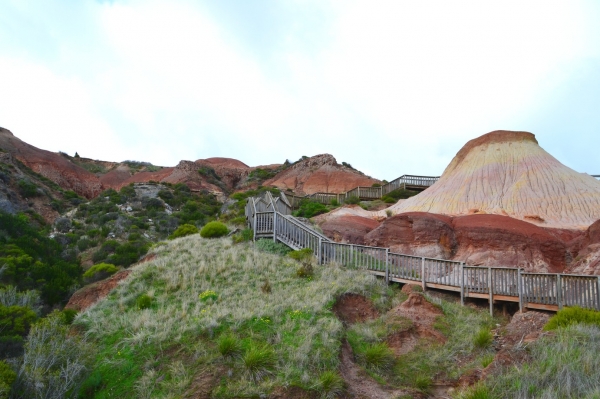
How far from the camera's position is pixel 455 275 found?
14961 mm

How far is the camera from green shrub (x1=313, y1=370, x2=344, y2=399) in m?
8.23

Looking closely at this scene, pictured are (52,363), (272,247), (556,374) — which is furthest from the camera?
(272,247)

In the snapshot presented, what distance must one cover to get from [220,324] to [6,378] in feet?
14.0

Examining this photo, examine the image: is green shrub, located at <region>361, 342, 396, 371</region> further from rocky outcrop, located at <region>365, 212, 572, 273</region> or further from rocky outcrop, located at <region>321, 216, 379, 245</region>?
rocky outcrop, located at <region>321, 216, 379, 245</region>

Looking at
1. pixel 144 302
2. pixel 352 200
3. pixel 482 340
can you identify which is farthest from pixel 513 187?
pixel 144 302

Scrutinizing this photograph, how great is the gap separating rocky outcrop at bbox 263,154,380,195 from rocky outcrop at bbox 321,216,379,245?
936 inches

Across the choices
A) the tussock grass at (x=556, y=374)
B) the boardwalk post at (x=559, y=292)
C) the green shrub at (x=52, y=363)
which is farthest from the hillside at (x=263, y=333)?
the boardwalk post at (x=559, y=292)

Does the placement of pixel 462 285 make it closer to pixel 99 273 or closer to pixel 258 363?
pixel 258 363

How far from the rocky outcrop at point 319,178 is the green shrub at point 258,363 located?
38868mm

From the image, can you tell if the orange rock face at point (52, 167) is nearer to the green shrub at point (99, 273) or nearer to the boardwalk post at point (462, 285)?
the green shrub at point (99, 273)

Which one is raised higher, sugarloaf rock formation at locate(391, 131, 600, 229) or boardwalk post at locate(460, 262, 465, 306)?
sugarloaf rock formation at locate(391, 131, 600, 229)

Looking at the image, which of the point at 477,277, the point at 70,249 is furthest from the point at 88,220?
the point at 477,277

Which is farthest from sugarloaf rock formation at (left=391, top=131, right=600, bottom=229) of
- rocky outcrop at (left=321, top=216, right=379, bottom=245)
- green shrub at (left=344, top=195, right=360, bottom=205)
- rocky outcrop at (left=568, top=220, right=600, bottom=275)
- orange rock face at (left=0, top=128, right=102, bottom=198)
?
orange rock face at (left=0, top=128, right=102, bottom=198)

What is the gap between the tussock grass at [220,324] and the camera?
871cm
